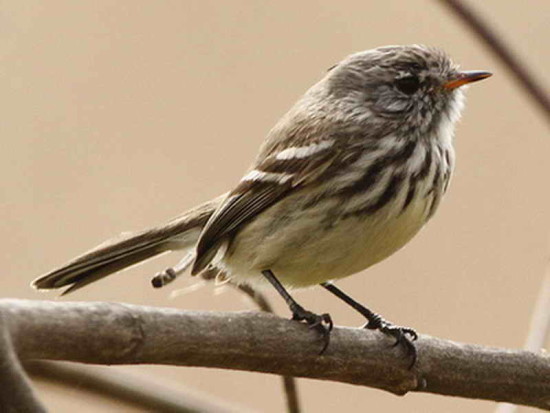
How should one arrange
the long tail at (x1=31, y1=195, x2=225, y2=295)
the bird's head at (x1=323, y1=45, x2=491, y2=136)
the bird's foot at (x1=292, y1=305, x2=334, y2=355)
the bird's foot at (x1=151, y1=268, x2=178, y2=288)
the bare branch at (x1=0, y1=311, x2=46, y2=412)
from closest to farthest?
the bare branch at (x1=0, y1=311, x2=46, y2=412) < the bird's foot at (x1=292, y1=305, x2=334, y2=355) < the bird's foot at (x1=151, y1=268, x2=178, y2=288) < the long tail at (x1=31, y1=195, x2=225, y2=295) < the bird's head at (x1=323, y1=45, x2=491, y2=136)

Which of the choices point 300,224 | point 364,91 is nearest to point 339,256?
point 300,224

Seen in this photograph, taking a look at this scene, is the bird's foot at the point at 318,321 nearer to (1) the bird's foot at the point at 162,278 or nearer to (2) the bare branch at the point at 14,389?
(1) the bird's foot at the point at 162,278

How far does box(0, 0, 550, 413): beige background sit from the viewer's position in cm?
558

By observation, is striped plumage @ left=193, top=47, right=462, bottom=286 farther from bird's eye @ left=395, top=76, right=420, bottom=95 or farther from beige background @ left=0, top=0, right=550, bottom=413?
beige background @ left=0, top=0, right=550, bottom=413

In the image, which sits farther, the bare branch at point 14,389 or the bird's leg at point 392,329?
the bird's leg at point 392,329

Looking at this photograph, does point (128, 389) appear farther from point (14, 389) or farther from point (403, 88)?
point (403, 88)

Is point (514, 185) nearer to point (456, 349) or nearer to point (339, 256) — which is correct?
point (339, 256)

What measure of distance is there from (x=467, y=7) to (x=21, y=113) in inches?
149

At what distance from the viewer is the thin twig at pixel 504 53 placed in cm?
249

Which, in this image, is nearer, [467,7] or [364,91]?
[467,7]

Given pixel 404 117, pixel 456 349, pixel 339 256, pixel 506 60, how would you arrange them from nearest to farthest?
pixel 506 60 < pixel 456 349 < pixel 339 256 < pixel 404 117

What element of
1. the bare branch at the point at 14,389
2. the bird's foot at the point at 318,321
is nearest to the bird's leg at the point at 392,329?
the bird's foot at the point at 318,321

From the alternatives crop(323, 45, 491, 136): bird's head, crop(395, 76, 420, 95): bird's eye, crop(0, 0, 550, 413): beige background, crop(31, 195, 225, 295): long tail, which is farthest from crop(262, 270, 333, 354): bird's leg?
crop(0, 0, 550, 413): beige background

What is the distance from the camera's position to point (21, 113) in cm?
589
